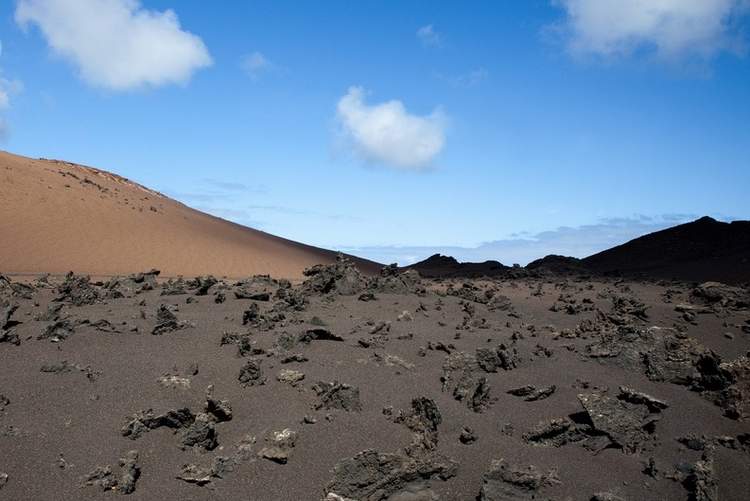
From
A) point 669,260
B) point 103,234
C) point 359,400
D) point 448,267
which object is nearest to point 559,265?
point 669,260

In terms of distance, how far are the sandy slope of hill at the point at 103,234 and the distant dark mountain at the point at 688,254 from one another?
16.6 metres

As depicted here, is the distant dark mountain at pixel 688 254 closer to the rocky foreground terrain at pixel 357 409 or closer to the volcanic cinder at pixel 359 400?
the volcanic cinder at pixel 359 400

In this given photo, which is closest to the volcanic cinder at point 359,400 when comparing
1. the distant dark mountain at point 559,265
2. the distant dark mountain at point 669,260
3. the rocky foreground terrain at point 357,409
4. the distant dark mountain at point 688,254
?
the rocky foreground terrain at point 357,409

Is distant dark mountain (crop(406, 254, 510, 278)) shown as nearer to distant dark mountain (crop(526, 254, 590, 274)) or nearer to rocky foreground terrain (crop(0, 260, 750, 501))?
distant dark mountain (crop(526, 254, 590, 274))

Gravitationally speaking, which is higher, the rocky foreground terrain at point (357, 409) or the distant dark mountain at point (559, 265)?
the distant dark mountain at point (559, 265)

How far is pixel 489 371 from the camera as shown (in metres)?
7.57

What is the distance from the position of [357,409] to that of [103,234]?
956 inches

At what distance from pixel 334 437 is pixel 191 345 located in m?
3.09

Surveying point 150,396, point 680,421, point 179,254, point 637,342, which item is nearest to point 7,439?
point 150,396

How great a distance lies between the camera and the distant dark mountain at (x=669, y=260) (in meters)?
23.4

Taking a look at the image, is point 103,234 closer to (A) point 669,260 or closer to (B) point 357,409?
(B) point 357,409

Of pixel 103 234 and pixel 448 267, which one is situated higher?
pixel 448 267

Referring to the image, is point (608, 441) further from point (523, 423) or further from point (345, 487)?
point (345, 487)

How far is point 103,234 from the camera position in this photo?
26812 millimetres
